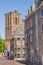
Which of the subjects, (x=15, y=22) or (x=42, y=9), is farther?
(x=15, y=22)

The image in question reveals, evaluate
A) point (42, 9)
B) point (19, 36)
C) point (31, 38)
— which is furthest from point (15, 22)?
point (42, 9)

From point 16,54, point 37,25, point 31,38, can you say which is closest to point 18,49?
point 16,54

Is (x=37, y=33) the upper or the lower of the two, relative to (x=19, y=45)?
upper

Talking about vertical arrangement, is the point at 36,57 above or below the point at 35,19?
below

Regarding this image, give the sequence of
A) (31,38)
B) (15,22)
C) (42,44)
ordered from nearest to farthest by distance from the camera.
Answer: (42,44) < (31,38) < (15,22)

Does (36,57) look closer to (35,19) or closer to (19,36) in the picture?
(35,19)

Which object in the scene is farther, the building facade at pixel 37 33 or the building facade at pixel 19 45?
the building facade at pixel 19 45

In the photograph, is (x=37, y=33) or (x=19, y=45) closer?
(x=37, y=33)

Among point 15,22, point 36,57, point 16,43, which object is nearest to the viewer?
point 36,57

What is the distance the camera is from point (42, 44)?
46969 mm

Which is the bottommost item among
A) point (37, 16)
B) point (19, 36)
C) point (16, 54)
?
point (16, 54)

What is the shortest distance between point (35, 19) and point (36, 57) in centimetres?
736

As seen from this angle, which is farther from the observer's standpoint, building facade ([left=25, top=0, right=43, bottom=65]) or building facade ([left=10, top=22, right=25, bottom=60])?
building facade ([left=10, top=22, right=25, bottom=60])

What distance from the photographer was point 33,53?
173 feet
